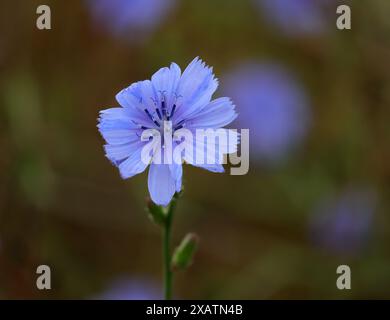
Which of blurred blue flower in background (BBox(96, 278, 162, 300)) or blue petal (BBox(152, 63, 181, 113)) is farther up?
blue petal (BBox(152, 63, 181, 113))

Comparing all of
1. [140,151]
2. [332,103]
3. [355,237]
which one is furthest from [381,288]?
[140,151]

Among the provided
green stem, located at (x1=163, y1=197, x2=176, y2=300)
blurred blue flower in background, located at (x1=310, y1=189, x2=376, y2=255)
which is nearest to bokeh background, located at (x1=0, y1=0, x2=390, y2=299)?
blurred blue flower in background, located at (x1=310, y1=189, x2=376, y2=255)

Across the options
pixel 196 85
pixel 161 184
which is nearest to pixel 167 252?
pixel 161 184

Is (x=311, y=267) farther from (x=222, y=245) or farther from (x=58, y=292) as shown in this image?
(x=58, y=292)

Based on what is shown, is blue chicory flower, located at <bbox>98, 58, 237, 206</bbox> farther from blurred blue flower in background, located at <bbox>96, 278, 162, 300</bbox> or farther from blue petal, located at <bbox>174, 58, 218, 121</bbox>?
blurred blue flower in background, located at <bbox>96, 278, 162, 300</bbox>

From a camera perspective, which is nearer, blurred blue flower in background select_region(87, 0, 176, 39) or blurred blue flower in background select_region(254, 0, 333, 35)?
blurred blue flower in background select_region(254, 0, 333, 35)

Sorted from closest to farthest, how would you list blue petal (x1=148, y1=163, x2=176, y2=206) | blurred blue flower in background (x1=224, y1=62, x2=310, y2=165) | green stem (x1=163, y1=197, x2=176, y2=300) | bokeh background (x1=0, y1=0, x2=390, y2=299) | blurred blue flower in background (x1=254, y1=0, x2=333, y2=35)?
blue petal (x1=148, y1=163, x2=176, y2=206), green stem (x1=163, y1=197, x2=176, y2=300), bokeh background (x1=0, y1=0, x2=390, y2=299), blurred blue flower in background (x1=254, y1=0, x2=333, y2=35), blurred blue flower in background (x1=224, y1=62, x2=310, y2=165)

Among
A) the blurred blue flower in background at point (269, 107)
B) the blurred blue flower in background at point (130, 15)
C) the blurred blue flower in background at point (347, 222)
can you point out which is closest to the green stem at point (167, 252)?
the blurred blue flower in background at point (347, 222)
